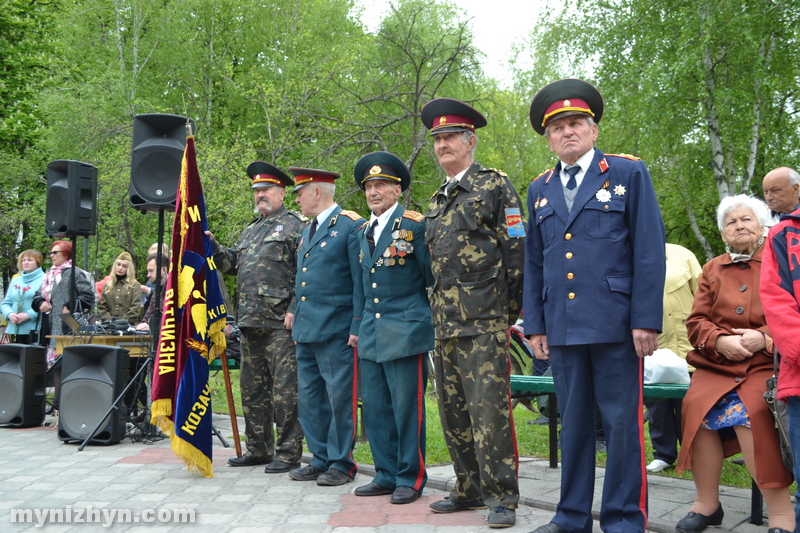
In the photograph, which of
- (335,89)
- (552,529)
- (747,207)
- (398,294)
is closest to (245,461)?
(398,294)

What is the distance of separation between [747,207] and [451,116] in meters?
1.79

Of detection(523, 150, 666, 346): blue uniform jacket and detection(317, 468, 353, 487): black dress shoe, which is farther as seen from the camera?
detection(317, 468, 353, 487): black dress shoe

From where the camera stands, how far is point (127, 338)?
7844 mm

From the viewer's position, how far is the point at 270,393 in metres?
6.11

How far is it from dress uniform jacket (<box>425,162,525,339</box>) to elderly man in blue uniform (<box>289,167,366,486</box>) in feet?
3.37

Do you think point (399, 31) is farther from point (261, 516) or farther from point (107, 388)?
point (261, 516)

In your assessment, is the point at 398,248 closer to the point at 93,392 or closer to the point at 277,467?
the point at 277,467

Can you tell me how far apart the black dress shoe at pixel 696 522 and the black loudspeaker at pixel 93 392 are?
5.29m

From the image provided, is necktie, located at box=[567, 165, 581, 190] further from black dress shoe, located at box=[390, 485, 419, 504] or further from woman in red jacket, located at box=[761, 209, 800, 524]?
black dress shoe, located at box=[390, 485, 419, 504]

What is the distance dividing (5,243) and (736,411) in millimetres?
23803

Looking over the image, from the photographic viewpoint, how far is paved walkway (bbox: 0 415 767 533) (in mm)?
4188

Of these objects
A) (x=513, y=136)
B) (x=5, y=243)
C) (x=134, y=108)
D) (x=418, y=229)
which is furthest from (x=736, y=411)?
(x=513, y=136)

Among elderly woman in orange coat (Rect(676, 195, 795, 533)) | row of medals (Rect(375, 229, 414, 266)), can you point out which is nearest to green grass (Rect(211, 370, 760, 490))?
elderly woman in orange coat (Rect(676, 195, 795, 533))

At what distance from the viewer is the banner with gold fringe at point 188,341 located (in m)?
5.62
